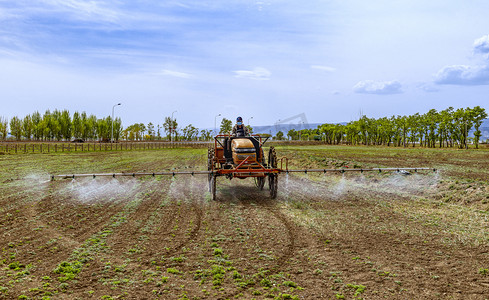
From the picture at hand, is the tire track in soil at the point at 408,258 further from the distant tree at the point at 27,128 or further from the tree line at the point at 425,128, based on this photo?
the distant tree at the point at 27,128

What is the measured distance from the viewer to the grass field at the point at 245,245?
5.44m

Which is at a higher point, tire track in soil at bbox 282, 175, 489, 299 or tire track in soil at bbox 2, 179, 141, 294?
tire track in soil at bbox 2, 179, 141, 294

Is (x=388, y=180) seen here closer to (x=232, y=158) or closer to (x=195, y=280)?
(x=232, y=158)

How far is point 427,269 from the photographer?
623cm

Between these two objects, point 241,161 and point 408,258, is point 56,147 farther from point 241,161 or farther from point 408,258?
point 408,258

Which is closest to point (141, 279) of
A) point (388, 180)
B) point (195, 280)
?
point (195, 280)

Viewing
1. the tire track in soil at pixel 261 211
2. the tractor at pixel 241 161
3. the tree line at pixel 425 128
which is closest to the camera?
the tire track in soil at pixel 261 211

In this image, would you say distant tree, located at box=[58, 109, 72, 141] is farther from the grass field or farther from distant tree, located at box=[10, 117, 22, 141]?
the grass field

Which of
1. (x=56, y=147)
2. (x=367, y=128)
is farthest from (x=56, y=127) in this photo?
(x=367, y=128)

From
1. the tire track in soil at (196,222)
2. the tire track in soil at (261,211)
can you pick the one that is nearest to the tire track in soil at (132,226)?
the tire track in soil at (196,222)

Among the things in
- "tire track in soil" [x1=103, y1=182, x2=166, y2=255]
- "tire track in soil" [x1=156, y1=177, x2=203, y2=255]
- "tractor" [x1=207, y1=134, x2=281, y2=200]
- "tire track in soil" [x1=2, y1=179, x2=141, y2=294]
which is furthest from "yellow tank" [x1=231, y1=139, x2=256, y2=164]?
"tire track in soil" [x1=2, y1=179, x2=141, y2=294]

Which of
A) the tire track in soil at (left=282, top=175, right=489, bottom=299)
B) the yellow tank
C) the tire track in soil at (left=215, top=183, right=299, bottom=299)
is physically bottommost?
the tire track in soil at (left=282, top=175, right=489, bottom=299)

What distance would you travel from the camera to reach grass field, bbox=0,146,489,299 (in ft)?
17.9

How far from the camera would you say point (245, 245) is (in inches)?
291
